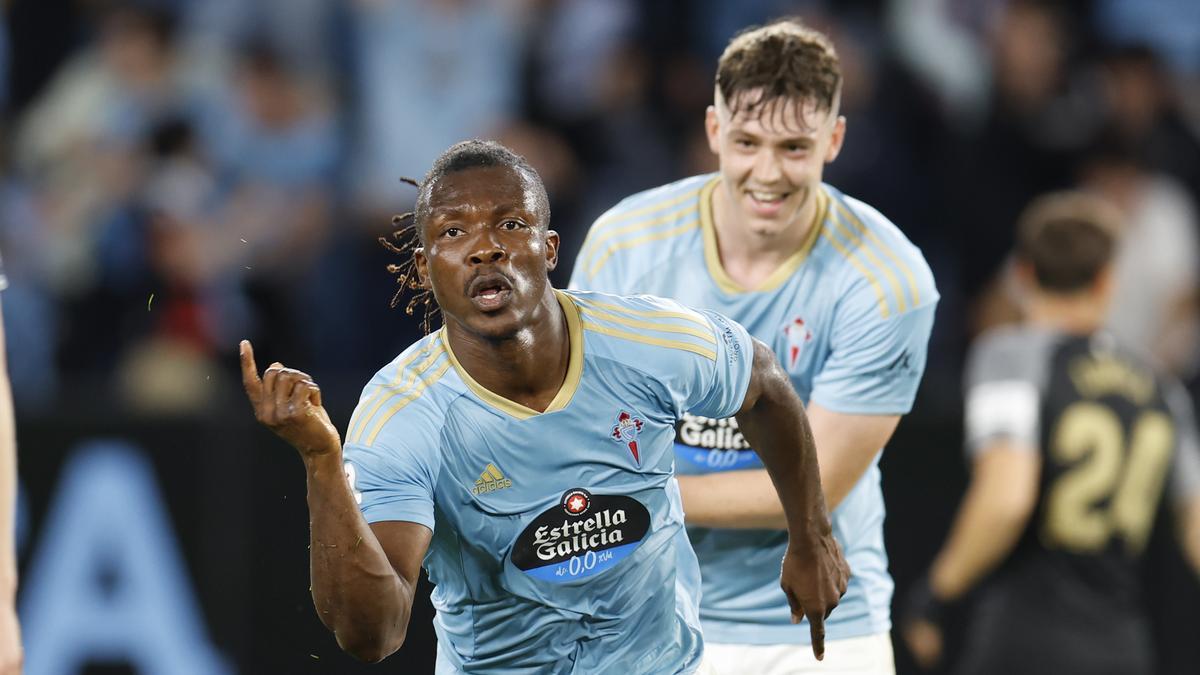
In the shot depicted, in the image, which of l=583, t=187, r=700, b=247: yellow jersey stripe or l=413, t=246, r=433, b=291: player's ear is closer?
l=413, t=246, r=433, b=291: player's ear

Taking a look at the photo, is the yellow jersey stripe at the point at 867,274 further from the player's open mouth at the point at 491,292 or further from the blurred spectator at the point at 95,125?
the blurred spectator at the point at 95,125

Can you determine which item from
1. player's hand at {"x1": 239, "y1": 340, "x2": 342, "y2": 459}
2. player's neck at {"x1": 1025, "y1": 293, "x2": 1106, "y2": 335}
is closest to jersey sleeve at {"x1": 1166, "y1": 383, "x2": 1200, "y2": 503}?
player's neck at {"x1": 1025, "y1": 293, "x2": 1106, "y2": 335}

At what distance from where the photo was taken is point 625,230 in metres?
4.66

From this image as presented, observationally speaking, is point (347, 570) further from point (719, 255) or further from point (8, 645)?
point (719, 255)

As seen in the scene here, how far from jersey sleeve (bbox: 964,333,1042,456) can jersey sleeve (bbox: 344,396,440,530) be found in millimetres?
2968

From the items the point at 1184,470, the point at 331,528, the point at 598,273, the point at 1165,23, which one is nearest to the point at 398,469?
the point at 331,528

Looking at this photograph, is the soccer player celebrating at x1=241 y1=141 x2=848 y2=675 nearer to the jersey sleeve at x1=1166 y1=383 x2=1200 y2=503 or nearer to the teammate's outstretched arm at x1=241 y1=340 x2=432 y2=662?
the teammate's outstretched arm at x1=241 y1=340 x2=432 y2=662

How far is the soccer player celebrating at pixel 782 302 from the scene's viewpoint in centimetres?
446

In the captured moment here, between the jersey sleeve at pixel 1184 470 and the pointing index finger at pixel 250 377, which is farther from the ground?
the pointing index finger at pixel 250 377

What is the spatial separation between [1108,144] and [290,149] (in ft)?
13.0

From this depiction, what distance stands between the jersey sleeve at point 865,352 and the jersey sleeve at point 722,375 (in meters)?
0.81

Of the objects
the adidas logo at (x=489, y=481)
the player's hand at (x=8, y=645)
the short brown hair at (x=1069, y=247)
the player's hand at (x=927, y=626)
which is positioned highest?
the adidas logo at (x=489, y=481)

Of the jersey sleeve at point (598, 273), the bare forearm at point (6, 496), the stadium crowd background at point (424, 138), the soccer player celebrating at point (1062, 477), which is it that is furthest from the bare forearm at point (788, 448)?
the stadium crowd background at point (424, 138)

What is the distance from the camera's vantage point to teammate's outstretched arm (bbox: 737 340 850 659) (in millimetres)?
3777
